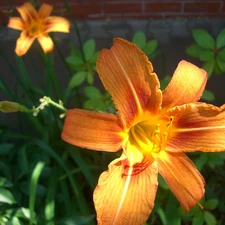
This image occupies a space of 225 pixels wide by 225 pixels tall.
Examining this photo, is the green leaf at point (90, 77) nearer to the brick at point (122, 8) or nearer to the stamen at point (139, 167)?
the stamen at point (139, 167)

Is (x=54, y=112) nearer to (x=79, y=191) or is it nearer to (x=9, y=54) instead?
(x=79, y=191)

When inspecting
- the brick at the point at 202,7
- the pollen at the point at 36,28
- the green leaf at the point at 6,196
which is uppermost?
the brick at the point at 202,7

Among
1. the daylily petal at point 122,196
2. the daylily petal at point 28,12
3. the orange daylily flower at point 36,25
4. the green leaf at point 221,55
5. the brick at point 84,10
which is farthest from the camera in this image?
the brick at point 84,10

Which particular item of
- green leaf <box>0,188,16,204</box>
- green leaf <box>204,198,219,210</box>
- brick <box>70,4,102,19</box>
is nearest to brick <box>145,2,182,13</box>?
brick <box>70,4,102,19</box>

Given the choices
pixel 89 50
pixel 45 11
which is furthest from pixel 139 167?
pixel 45 11

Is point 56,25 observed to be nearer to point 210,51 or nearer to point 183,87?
point 210,51

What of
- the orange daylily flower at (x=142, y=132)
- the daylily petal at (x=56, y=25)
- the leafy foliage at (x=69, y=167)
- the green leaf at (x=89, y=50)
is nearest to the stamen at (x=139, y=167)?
the orange daylily flower at (x=142, y=132)

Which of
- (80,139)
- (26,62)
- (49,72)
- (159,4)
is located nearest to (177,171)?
(80,139)
